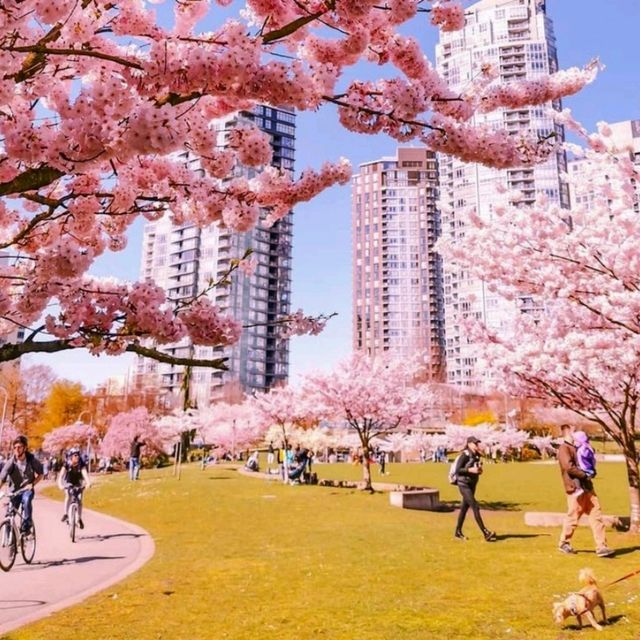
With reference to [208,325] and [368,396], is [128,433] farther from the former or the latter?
[208,325]

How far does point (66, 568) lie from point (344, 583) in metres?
4.64

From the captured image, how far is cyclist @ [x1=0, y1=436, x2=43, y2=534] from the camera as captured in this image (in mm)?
9477

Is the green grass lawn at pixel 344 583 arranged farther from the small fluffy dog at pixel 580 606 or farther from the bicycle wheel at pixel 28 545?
the bicycle wheel at pixel 28 545

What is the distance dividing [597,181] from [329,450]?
5581 centimetres

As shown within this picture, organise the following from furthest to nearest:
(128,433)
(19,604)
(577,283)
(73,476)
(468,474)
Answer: (128,433) → (73,476) → (468,474) → (577,283) → (19,604)

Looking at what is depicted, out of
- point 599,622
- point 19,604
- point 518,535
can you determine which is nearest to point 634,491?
point 518,535

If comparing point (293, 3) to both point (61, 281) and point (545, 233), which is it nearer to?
point (61, 281)

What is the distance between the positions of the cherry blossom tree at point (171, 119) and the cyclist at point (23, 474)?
4.86m

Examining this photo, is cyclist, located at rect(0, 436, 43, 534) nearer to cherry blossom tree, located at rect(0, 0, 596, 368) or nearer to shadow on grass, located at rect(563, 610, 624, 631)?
cherry blossom tree, located at rect(0, 0, 596, 368)

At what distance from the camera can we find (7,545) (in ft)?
30.1

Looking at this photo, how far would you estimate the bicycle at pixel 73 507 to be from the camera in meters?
11.9

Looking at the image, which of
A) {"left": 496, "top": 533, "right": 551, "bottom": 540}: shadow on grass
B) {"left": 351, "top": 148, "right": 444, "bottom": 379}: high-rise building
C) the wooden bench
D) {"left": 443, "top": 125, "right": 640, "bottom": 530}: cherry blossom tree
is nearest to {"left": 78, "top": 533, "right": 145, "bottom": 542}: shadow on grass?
{"left": 496, "top": 533, "right": 551, "bottom": 540}: shadow on grass

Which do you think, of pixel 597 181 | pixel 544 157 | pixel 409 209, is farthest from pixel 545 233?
pixel 409 209

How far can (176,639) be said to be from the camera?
217 inches
